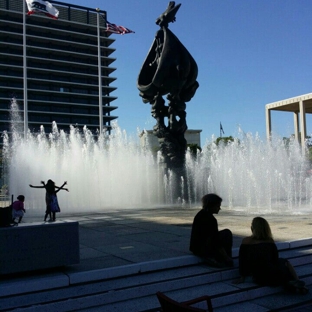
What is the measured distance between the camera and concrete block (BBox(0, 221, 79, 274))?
463 cm

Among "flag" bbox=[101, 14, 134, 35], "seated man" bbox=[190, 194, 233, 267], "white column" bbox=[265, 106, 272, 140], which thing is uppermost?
"flag" bbox=[101, 14, 134, 35]

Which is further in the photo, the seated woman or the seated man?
the seated man

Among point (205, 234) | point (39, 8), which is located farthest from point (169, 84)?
point (39, 8)

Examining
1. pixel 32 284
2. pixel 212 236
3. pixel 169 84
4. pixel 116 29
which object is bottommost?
pixel 32 284

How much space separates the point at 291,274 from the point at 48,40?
96392 millimetres

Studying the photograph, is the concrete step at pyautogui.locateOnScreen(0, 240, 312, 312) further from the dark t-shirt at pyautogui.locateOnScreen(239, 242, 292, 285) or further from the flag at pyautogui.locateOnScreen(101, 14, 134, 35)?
the flag at pyautogui.locateOnScreen(101, 14, 134, 35)

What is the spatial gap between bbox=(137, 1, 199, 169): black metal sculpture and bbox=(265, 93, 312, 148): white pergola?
103 feet

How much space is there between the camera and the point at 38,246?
480cm

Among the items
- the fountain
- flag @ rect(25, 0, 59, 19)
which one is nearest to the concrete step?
the fountain

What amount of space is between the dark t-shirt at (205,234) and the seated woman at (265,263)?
46 cm

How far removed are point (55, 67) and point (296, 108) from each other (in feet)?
201

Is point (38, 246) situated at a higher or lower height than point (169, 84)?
lower

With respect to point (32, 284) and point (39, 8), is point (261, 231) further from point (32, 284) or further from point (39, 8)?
point (39, 8)

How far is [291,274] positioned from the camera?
5016 mm
